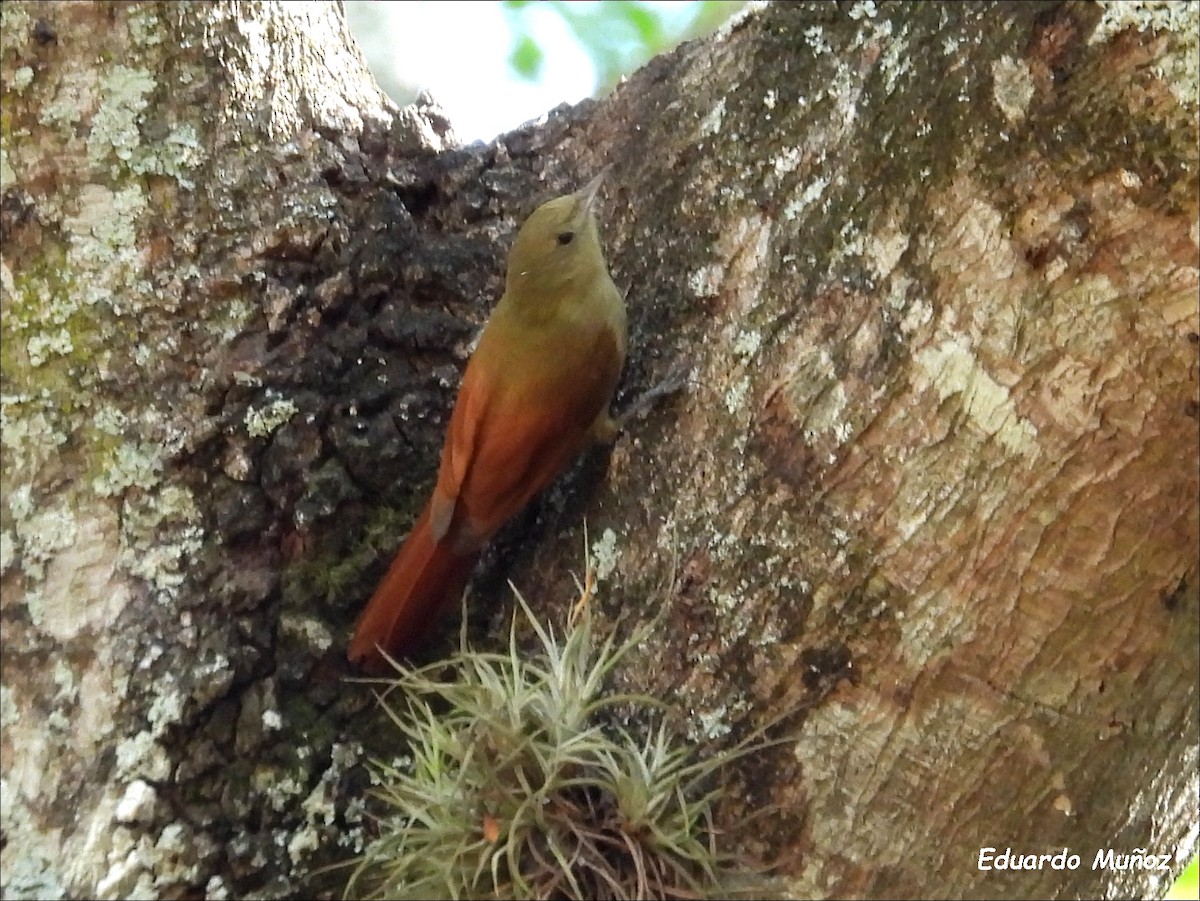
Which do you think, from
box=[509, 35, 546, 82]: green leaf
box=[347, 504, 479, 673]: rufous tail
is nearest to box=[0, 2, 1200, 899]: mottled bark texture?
box=[347, 504, 479, 673]: rufous tail

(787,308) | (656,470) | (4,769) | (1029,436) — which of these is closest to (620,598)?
(656,470)

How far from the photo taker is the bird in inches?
63.8

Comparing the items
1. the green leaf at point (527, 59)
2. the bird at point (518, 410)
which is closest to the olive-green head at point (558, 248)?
the bird at point (518, 410)

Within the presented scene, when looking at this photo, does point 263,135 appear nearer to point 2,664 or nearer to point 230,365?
point 230,365

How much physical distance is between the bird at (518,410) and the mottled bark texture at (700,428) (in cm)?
6

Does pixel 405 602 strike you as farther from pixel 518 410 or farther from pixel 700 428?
pixel 700 428

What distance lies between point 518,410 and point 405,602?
0.36m

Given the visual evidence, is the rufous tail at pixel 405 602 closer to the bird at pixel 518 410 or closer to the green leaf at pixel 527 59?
the bird at pixel 518 410

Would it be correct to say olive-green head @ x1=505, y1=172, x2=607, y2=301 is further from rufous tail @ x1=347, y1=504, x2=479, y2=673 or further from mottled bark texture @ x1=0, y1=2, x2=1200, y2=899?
rufous tail @ x1=347, y1=504, x2=479, y2=673

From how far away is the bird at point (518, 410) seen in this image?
1.62 metres

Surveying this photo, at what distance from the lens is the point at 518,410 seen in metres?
1.77

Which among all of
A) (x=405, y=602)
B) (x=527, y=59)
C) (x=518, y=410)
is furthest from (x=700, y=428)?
(x=527, y=59)

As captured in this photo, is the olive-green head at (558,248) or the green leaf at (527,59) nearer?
the olive-green head at (558,248)

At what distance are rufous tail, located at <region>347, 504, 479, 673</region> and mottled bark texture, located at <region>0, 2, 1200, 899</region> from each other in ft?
0.20
